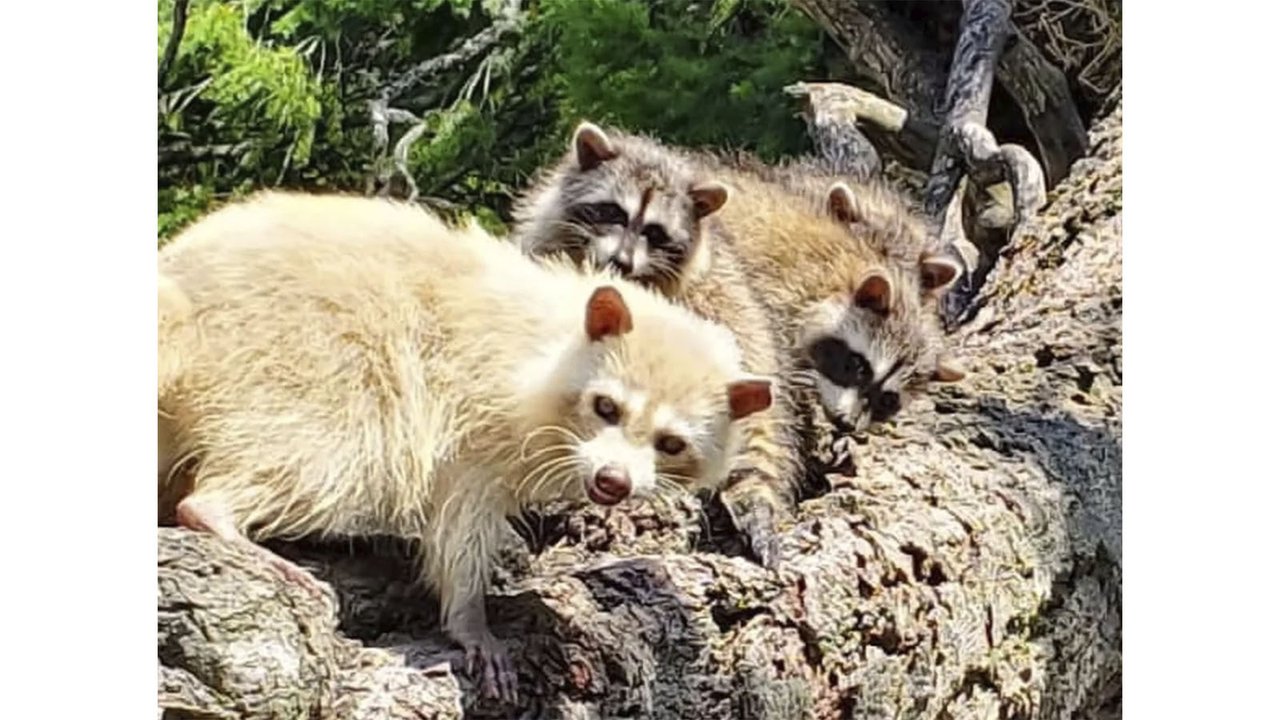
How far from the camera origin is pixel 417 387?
1.81m

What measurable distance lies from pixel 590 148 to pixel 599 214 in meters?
0.07

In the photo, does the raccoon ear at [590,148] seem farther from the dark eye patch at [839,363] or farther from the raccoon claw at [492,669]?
the raccoon claw at [492,669]

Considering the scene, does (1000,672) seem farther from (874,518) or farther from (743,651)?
(743,651)

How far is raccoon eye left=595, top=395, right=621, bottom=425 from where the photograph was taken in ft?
6.01

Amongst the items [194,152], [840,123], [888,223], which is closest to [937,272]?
[888,223]

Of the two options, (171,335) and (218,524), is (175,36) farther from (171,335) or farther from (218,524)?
(218,524)

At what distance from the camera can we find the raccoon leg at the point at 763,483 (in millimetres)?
1984

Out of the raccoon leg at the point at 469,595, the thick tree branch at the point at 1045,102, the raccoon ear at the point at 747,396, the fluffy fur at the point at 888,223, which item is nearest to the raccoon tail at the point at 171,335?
the raccoon leg at the point at 469,595

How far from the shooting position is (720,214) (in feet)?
6.60

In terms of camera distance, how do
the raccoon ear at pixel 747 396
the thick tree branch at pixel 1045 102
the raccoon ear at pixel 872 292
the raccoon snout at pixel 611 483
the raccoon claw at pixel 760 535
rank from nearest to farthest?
the raccoon snout at pixel 611 483
the raccoon ear at pixel 747 396
the raccoon claw at pixel 760 535
the raccoon ear at pixel 872 292
the thick tree branch at pixel 1045 102

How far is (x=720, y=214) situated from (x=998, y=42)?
0.51 meters

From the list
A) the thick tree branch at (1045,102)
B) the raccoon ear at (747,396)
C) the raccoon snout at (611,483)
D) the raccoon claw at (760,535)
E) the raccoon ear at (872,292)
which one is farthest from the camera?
the thick tree branch at (1045,102)

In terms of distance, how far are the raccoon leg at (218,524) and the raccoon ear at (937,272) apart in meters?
0.79
